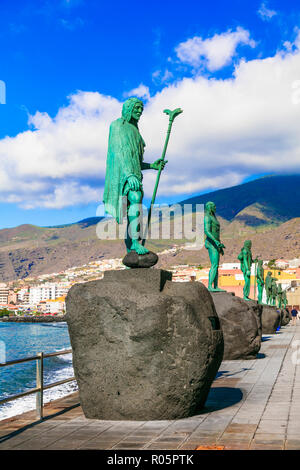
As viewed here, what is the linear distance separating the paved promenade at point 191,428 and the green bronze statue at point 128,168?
2.20 m

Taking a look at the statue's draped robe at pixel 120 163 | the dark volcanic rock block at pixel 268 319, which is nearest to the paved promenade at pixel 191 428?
the statue's draped robe at pixel 120 163

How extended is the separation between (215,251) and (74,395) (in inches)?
243

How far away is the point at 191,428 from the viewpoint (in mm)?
5445

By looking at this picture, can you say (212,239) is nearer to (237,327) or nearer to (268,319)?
(237,327)

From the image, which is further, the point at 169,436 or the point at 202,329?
the point at 202,329

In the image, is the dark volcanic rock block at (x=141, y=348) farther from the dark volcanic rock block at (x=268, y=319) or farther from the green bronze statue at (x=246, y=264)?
the dark volcanic rock block at (x=268, y=319)

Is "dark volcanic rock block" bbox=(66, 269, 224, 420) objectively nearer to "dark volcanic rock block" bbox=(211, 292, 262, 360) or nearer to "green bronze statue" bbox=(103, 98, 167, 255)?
"green bronze statue" bbox=(103, 98, 167, 255)

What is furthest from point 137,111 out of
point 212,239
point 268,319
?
point 268,319

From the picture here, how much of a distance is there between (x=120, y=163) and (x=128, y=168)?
0.14 metres

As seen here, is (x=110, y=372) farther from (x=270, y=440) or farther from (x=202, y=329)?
(x=270, y=440)

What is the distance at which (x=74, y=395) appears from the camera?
27.7ft

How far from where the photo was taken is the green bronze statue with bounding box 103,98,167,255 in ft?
22.7
